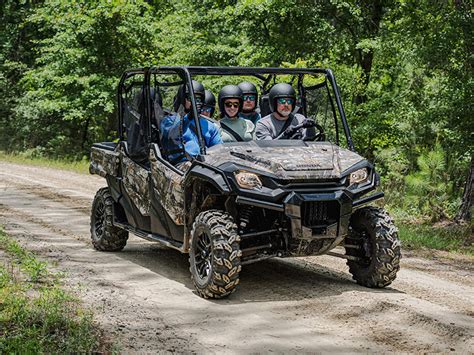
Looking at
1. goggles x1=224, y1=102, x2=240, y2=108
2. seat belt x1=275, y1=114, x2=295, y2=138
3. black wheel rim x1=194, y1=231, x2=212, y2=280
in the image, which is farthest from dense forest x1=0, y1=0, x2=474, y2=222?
black wheel rim x1=194, y1=231, x2=212, y2=280

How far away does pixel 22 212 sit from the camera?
40.8 feet

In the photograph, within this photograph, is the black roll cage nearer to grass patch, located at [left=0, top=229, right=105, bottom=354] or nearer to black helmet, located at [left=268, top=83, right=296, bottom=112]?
black helmet, located at [left=268, top=83, right=296, bottom=112]

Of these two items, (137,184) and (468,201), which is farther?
(468,201)

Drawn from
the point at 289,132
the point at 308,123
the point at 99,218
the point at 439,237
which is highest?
the point at 308,123

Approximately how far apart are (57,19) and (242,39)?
20.9 ft

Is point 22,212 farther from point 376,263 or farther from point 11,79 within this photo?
point 11,79

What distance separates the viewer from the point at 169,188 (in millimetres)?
7805

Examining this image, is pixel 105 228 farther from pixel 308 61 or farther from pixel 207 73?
pixel 308 61

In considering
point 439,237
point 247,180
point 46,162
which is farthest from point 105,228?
point 46,162

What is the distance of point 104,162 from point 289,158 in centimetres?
335

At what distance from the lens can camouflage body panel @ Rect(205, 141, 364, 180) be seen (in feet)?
22.7

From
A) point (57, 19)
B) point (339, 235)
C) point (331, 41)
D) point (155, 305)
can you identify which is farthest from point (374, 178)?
point (57, 19)

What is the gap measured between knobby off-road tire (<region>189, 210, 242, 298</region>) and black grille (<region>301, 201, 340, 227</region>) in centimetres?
66

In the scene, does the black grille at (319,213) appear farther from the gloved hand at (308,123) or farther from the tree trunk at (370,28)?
the tree trunk at (370,28)
